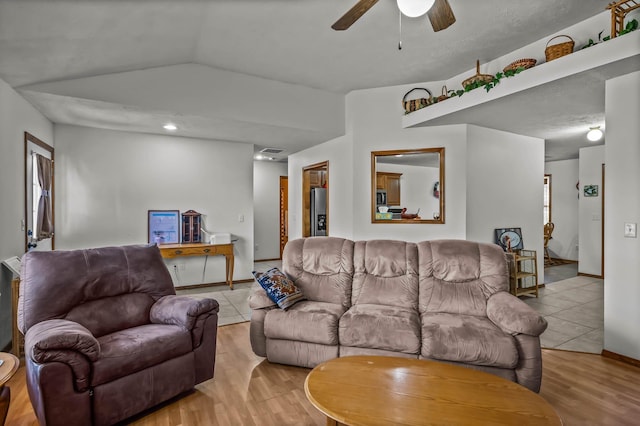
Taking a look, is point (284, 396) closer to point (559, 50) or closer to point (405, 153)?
point (405, 153)

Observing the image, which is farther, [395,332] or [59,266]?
[395,332]

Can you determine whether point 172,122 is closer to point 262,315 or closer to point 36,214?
point 36,214

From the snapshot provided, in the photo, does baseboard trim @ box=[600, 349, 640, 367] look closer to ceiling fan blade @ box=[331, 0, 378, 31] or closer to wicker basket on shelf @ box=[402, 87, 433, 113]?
wicker basket on shelf @ box=[402, 87, 433, 113]

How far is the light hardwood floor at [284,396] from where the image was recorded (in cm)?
201

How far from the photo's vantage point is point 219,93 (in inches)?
156

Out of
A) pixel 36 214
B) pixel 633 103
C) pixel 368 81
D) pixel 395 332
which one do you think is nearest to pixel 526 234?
pixel 633 103

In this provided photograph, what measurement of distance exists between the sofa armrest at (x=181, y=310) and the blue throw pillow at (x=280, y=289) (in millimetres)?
499

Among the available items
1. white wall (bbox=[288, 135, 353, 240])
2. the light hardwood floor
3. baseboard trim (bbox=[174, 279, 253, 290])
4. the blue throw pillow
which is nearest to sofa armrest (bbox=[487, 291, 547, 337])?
the light hardwood floor

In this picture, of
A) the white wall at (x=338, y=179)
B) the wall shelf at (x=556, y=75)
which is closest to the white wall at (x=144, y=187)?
the white wall at (x=338, y=179)

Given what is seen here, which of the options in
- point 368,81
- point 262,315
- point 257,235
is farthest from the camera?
point 257,235

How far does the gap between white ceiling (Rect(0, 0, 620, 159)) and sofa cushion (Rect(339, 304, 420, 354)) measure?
246cm

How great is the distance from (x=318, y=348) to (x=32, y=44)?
3.07m

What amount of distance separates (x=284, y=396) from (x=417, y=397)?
106 cm

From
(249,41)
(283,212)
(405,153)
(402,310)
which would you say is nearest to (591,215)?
(405,153)
